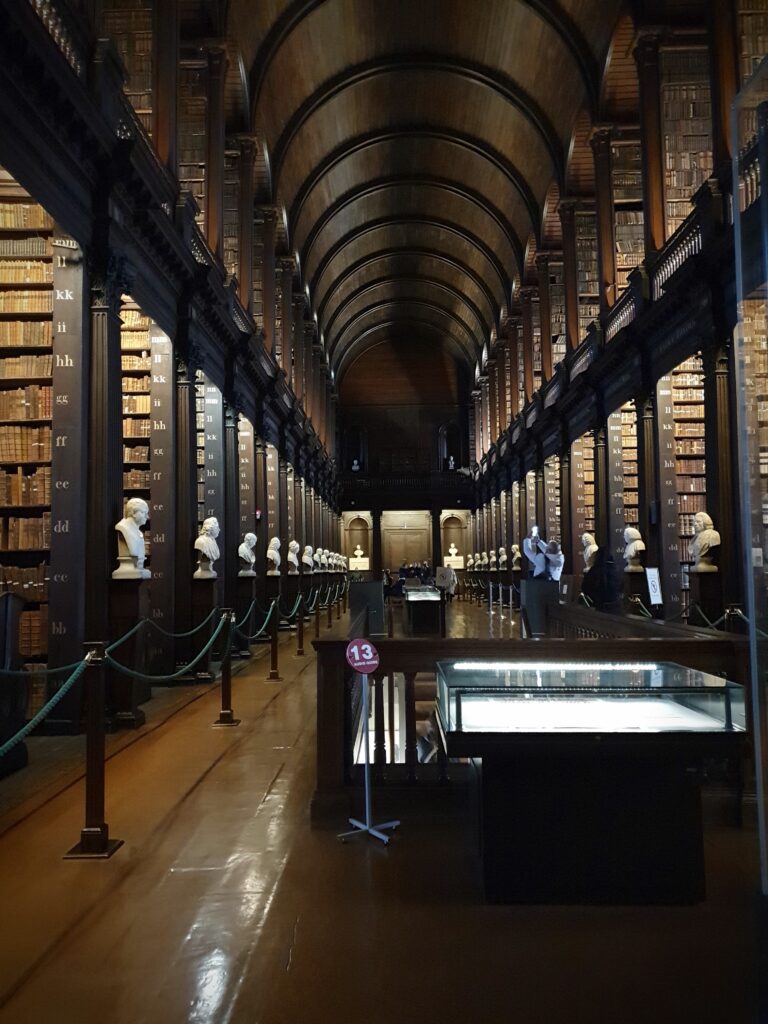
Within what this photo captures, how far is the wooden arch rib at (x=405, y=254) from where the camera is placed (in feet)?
84.9

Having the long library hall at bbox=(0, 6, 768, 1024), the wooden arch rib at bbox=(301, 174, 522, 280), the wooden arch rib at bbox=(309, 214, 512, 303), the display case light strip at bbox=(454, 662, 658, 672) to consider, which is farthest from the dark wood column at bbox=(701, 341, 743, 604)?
the wooden arch rib at bbox=(309, 214, 512, 303)

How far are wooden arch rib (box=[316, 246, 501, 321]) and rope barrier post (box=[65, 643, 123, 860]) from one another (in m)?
23.5

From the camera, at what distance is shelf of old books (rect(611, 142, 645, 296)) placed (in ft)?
44.4

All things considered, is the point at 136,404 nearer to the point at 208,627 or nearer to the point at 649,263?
the point at 208,627

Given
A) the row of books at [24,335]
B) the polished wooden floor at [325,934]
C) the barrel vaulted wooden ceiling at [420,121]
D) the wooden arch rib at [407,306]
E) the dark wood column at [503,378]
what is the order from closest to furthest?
the polished wooden floor at [325,934], the row of books at [24,335], the barrel vaulted wooden ceiling at [420,121], the dark wood column at [503,378], the wooden arch rib at [407,306]

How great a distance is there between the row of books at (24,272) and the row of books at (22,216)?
1.05ft

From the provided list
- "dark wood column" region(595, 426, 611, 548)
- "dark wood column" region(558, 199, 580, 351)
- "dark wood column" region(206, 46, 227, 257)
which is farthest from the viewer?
"dark wood column" region(558, 199, 580, 351)

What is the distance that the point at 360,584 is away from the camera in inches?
457

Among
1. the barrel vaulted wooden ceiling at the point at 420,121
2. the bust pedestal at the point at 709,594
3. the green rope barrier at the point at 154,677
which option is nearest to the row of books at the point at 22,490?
the green rope barrier at the point at 154,677

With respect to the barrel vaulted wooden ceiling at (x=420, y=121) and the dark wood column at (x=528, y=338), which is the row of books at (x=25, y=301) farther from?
the dark wood column at (x=528, y=338)

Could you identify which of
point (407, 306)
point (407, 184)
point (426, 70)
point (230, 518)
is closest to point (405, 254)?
point (407, 306)

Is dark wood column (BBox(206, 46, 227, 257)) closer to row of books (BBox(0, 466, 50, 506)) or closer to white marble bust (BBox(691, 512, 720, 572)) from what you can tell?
row of books (BBox(0, 466, 50, 506))

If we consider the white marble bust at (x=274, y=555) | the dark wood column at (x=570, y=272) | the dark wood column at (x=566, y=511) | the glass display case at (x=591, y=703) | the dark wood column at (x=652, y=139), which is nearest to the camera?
the glass display case at (x=591, y=703)

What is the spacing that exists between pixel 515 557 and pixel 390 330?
16697 mm
